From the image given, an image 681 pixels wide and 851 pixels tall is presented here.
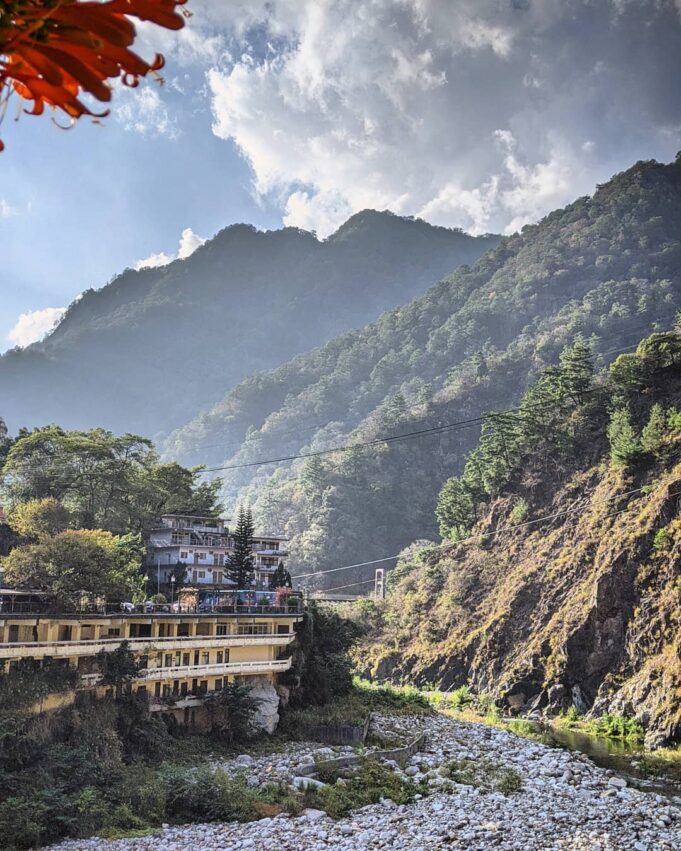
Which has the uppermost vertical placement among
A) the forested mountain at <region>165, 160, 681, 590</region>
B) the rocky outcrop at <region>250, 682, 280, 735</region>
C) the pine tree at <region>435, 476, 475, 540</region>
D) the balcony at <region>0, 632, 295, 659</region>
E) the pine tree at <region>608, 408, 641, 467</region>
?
the forested mountain at <region>165, 160, 681, 590</region>

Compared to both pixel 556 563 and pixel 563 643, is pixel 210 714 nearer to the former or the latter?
pixel 563 643

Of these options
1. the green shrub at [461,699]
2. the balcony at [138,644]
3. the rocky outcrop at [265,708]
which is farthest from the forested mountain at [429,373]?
the rocky outcrop at [265,708]

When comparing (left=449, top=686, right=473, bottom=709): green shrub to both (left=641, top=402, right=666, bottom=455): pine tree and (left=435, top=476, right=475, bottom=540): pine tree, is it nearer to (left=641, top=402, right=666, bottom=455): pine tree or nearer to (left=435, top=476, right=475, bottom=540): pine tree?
(left=435, top=476, right=475, bottom=540): pine tree

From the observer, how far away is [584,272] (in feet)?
393

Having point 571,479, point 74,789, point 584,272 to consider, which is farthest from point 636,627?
point 584,272

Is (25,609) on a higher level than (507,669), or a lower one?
higher

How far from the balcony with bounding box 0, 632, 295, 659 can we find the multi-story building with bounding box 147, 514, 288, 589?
1162 centimetres

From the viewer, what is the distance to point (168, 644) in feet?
79.8

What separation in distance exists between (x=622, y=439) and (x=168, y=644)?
31.9m

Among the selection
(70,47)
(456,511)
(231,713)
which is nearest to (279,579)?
(231,713)

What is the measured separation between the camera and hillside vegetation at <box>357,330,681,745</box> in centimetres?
3669

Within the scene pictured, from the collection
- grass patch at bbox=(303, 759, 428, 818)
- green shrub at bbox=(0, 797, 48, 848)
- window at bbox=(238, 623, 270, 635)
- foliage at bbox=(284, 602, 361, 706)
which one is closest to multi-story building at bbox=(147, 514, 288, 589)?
foliage at bbox=(284, 602, 361, 706)

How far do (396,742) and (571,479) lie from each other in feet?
94.9

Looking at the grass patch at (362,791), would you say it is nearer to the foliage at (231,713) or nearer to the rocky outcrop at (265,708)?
the foliage at (231,713)
